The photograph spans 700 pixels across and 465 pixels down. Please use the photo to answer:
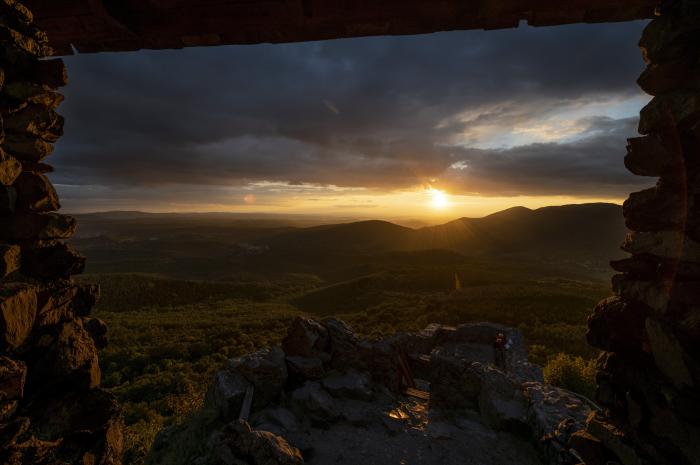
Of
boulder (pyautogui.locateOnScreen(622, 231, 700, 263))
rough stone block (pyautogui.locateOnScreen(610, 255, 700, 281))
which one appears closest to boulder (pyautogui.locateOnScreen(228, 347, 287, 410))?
rough stone block (pyautogui.locateOnScreen(610, 255, 700, 281))

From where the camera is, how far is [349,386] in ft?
28.4

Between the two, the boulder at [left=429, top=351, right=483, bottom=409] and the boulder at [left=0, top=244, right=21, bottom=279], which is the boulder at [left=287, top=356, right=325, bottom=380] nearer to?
the boulder at [left=429, top=351, right=483, bottom=409]

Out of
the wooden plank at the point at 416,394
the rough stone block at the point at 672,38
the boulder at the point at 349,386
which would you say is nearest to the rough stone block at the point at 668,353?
the rough stone block at the point at 672,38

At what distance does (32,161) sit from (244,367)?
6.20 m

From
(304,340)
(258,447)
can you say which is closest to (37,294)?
(258,447)

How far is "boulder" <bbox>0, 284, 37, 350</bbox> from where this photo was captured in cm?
274

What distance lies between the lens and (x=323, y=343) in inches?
376

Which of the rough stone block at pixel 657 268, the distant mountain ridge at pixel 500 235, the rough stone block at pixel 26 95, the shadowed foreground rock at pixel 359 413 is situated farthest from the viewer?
the distant mountain ridge at pixel 500 235

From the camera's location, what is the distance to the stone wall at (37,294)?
2887 mm

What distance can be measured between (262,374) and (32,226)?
5.96 m

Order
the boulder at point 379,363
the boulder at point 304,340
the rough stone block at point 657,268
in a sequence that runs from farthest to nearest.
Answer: the boulder at point 379,363 → the boulder at point 304,340 → the rough stone block at point 657,268

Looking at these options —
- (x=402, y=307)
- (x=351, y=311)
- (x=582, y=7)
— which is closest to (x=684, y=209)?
(x=582, y=7)

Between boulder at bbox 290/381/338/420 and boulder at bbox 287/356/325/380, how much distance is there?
0.40 meters

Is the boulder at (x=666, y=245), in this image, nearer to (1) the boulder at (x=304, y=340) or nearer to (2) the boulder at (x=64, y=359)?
(2) the boulder at (x=64, y=359)
